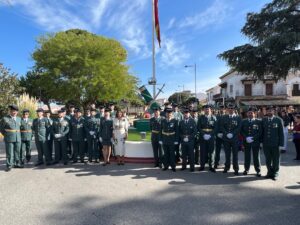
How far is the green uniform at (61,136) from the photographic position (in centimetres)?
867

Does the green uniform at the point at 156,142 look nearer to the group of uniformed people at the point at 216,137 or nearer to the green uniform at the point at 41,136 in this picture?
the group of uniformed people at the point at 216,137

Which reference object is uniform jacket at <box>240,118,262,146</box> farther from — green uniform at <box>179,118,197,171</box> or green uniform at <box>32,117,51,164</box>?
green uniform at <box>32,117,51,164</box>

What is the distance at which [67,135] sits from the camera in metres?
8.94

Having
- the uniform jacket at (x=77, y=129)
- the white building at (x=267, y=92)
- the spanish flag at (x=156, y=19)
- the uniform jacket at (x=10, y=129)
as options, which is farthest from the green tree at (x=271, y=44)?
the white building at (x=267, y=92)

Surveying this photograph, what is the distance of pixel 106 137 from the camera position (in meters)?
8.42

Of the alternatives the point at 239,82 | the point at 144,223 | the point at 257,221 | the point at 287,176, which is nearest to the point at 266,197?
the point at 257,221

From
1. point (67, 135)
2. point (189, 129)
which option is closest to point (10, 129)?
point (67, 135)

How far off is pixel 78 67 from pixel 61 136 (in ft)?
64.4

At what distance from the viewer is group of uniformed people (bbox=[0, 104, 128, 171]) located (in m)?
8.42

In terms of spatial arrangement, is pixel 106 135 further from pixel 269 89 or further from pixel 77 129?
pixel 269 89

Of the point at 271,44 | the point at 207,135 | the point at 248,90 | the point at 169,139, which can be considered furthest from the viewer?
the point at 248,90

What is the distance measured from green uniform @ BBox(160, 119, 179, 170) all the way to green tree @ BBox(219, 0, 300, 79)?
410 inches

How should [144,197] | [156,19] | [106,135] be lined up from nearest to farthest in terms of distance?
[144,197], [106,135], [156,19]

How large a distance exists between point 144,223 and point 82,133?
5.17 metres
